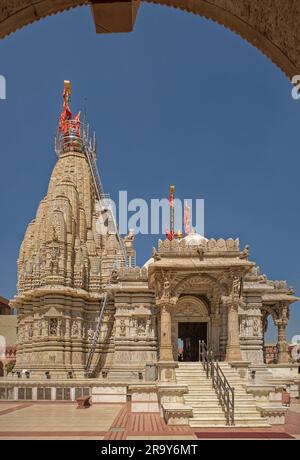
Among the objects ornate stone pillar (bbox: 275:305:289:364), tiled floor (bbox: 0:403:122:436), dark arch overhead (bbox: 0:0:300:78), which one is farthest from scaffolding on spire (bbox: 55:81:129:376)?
dark arch overhead (bbox: 0:0:300:78)

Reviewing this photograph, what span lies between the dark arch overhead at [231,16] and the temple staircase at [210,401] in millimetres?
13093

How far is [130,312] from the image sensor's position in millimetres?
28969

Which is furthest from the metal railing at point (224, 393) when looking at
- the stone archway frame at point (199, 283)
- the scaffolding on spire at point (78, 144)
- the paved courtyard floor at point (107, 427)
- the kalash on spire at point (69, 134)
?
the kalash on spire at point (69, 134)

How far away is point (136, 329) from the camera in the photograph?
28734mm

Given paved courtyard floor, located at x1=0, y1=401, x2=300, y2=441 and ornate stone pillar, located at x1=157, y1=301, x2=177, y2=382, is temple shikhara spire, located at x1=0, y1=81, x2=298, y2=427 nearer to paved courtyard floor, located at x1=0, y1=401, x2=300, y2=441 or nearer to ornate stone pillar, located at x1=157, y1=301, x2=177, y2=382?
ornate stone pillar, located at x1=157, y1=301, x2=177, y2=382

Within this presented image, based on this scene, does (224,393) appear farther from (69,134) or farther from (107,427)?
(69,134)

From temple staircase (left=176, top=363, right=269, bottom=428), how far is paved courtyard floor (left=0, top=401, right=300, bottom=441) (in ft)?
2.25

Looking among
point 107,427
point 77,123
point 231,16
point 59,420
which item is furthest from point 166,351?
point 77,123

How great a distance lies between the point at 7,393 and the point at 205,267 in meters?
13.0

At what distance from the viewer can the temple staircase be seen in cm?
1611

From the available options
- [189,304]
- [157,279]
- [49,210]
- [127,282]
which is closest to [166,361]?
[157,279]

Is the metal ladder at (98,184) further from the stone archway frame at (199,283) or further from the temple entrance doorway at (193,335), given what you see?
the stone archway frame at (199,283)

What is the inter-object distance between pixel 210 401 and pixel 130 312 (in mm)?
11732

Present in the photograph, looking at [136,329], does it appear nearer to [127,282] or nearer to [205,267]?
[127,282]
